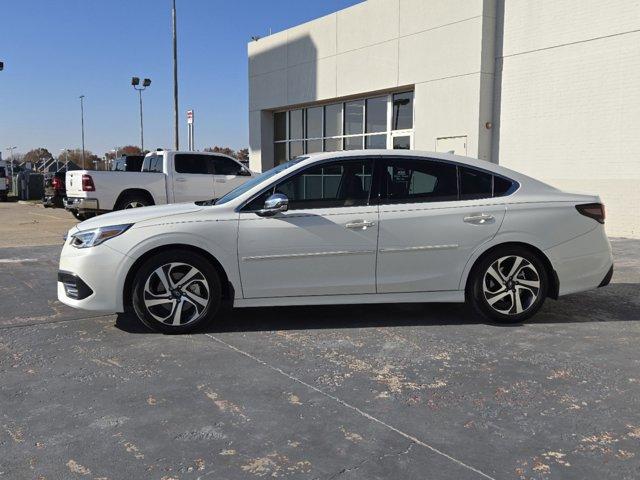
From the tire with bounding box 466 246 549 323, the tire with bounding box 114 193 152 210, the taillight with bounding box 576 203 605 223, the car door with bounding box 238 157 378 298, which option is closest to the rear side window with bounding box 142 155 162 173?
the tire with bounding box 114 193 152 210

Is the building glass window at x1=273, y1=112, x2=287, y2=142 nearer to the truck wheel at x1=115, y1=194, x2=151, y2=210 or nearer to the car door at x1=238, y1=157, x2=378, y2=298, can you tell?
the truck wheel at x1=115, y1=194, x2=151, y2=210

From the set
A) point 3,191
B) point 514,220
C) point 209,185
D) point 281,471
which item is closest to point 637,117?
point 514,220

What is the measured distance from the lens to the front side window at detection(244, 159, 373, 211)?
5262mm

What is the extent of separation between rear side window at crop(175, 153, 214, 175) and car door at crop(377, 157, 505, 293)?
958cm

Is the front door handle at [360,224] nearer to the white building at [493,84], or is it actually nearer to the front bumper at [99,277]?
the front bumper at [99,277]

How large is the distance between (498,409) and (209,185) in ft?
37.9

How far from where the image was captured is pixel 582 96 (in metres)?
12.3

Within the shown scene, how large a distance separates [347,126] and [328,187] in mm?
14121

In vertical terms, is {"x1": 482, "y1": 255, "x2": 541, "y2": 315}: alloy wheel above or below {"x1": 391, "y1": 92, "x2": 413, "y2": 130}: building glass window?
below

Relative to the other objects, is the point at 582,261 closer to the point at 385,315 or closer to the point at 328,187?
the point at 385,315

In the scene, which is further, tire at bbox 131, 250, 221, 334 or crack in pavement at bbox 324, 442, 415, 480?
tire at bbox 131, 250, 221, 334

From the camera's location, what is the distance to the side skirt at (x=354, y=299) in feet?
17.1

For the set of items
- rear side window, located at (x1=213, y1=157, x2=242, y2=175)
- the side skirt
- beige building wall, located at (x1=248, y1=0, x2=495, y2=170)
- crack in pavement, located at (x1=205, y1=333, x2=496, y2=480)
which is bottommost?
crack in pavement, located at (x1=205, y1=333, x2=496, y2=480)

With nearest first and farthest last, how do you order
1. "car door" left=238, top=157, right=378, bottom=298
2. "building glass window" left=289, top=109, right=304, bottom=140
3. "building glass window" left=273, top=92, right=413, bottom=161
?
"car door" left=238, top=157, right=378, bottom=298 < "building glass window" left=273, top=92, right=413, bottom=161 < "building glass window" left=289, top=109, right=304, bottom=140
